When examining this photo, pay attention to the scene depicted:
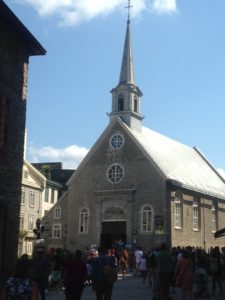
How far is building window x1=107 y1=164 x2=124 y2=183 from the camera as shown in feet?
140

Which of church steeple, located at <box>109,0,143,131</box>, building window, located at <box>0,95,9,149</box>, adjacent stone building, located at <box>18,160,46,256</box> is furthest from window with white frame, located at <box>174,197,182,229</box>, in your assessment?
building window, located at <box>0,95,9,149</box>

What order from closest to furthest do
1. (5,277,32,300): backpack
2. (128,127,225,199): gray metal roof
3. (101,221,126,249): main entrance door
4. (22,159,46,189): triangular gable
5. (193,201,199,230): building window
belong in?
(5,277,32,300): backpack < (101,221,126,249): main entrance door < (128,127,225,199): gray metal roof < (193,201,199,230): building window < (22,159,46,189): triangular gable

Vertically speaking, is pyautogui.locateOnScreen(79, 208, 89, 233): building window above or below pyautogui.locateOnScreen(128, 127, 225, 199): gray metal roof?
below

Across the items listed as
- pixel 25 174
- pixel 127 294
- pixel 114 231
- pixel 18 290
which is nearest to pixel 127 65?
pixel 114 231

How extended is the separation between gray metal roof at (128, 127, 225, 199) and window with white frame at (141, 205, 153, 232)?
3.07 metres

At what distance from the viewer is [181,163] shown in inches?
1866

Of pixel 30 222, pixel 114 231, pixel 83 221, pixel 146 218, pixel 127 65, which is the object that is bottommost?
pixel 114 231

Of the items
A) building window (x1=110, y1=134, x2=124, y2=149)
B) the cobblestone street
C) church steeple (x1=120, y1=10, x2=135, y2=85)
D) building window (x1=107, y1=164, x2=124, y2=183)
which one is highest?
church steeple (x1=120, y1=10, x2=135, y2=85)

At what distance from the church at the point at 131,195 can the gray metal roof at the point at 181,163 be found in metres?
0.13

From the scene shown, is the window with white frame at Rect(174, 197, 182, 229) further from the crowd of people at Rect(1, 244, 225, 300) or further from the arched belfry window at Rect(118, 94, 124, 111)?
the crowd of people at Rect(1, 244, 225, 300)

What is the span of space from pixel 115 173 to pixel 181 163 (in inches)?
306

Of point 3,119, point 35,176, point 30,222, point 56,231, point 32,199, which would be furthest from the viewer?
point 35,176

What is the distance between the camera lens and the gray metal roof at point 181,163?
42.2 metres

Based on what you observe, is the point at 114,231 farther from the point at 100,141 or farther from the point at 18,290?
the point at 18,290
